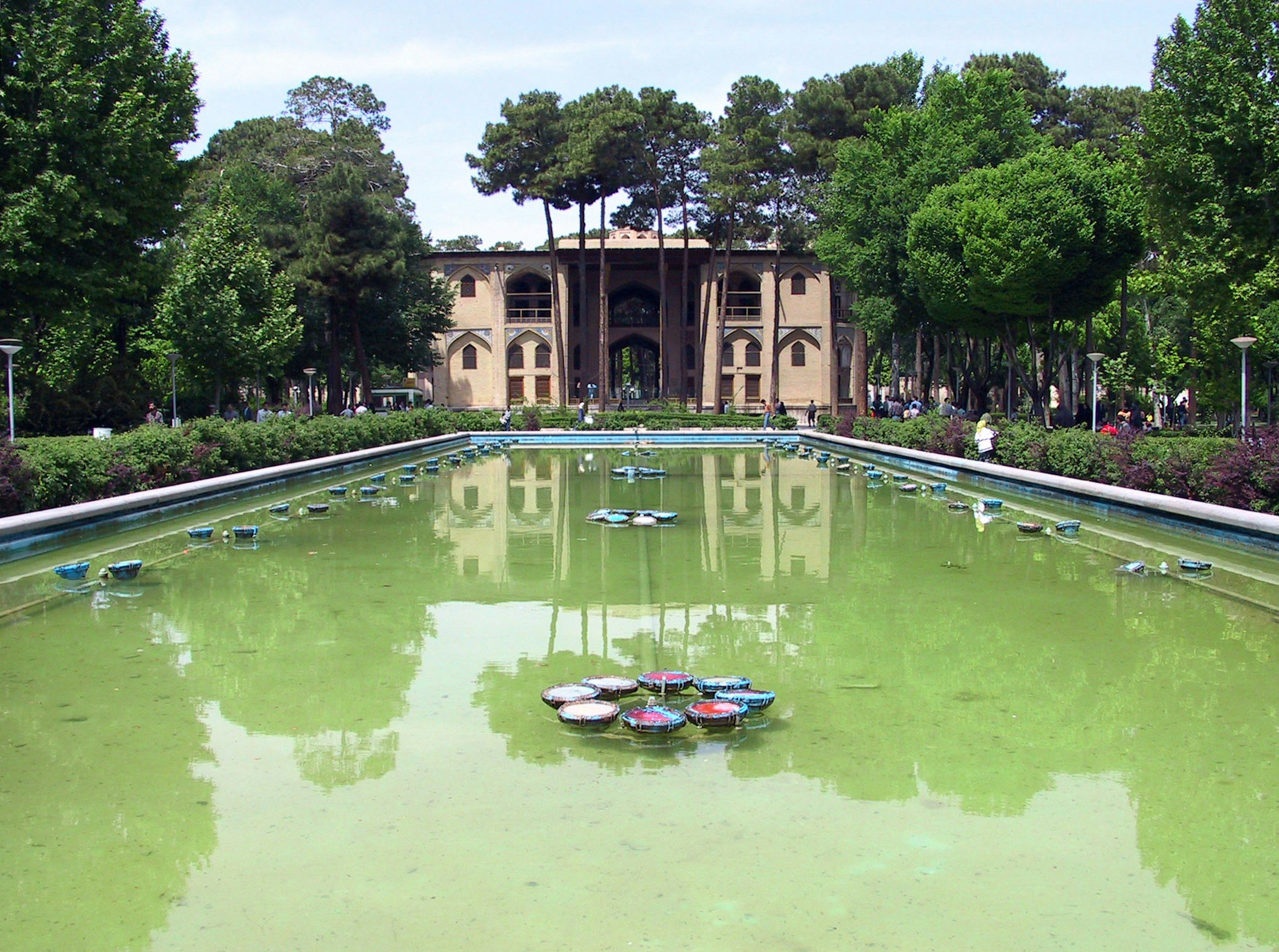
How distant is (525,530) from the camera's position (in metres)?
12.4

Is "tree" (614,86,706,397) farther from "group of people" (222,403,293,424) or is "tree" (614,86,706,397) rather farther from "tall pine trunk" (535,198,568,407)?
"group of people" (222,403,293,424)

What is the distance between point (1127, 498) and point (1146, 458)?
1330 millimetres

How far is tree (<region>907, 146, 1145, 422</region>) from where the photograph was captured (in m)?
23.7

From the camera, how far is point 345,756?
15.5 ft

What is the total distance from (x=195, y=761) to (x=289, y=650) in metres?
2.03

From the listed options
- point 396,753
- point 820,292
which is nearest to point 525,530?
point 396,753

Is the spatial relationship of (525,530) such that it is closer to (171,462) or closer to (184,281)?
(171,462)

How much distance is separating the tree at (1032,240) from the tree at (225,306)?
56.1 feet

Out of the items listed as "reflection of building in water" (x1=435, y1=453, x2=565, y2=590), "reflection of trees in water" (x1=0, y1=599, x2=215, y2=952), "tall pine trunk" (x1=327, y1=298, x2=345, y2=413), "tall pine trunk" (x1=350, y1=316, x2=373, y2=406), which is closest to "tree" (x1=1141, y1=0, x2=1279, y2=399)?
"reflection of building in water" (x1=435, y1=453, x2=565, y2=590)

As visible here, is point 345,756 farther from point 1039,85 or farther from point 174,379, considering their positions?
point 1039,85

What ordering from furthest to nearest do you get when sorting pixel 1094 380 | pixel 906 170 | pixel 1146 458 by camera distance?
pixel 906 170 → pixel 1094 380 → pixel 1146 458

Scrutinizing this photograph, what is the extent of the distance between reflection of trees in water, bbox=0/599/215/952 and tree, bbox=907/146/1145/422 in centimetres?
2154

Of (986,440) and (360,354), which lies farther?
(360,354)

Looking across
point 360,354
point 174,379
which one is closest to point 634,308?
point 360,354
